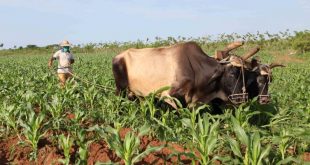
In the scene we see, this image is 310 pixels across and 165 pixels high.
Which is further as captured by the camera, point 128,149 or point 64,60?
point 64,60

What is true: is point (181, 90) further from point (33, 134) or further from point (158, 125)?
point (33, 134)

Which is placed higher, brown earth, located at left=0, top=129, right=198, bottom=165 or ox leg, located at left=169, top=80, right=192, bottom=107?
ox leg, located at left=169, top=80, right=192, bottom=107

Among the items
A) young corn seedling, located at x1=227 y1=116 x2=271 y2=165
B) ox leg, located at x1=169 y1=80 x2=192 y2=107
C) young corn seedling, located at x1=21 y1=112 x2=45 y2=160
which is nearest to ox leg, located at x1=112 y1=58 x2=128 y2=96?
ox leg, located at x1=169 y1=80 x2=192 y2=107

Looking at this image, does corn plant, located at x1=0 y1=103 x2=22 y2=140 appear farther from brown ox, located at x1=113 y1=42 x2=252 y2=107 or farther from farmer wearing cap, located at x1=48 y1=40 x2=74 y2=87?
farmer wearing cap, located at x1=48 y1=40 x2=74 y2=87

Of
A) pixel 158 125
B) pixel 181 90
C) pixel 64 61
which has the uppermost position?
pixel 64 61

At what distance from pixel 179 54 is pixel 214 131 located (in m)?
2.82

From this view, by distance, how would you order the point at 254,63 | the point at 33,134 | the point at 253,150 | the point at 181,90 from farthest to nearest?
the point at 254,63 → the point at 181,90 → the point at 33,134 → the point at 253,150

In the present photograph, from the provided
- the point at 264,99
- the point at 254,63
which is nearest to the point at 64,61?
the point at 254,63

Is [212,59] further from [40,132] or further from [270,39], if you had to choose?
[270,39]

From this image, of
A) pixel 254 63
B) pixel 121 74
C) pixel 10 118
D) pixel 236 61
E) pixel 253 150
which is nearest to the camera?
pixel 253 150

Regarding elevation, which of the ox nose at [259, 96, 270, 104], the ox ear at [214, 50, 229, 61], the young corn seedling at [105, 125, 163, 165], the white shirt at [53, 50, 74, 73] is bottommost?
the ox nose at [259, 96, 270, 104]

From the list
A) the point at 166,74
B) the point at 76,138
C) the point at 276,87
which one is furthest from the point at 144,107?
the point at 276,87

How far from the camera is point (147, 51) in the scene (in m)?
8.09

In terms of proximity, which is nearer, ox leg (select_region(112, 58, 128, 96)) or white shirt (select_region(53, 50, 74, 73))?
ox leg (select_region(112, 58, 128, 96))
